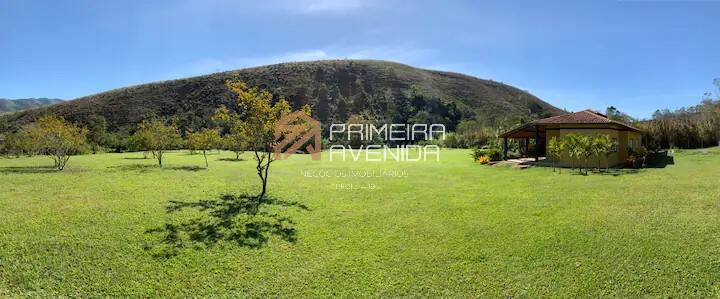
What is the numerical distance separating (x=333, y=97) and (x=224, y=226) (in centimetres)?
6126

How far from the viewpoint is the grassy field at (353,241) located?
625 cm

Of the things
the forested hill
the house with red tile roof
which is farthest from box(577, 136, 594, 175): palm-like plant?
the forested hill

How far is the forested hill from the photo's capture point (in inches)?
2311

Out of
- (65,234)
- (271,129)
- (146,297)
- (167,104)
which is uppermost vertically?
(167,104)

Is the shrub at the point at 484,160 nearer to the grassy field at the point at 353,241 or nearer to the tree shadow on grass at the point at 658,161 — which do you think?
the tree shadow on grass at the point at 658,161

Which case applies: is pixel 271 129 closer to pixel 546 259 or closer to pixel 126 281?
pixel 126 281

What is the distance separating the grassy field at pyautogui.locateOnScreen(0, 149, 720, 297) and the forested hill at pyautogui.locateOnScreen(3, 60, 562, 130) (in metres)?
48.2

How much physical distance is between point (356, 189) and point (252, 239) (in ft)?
17.0

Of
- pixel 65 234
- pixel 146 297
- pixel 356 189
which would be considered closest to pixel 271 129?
pixel 356 189

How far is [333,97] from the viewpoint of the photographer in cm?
6894

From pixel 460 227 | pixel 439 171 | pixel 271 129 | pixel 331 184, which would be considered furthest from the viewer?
pixel 439 171

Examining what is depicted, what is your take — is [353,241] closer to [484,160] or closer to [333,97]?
[484,160]

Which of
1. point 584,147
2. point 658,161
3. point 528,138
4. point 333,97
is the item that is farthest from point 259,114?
point 333,97

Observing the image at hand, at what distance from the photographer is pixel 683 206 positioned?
9.88 metres
